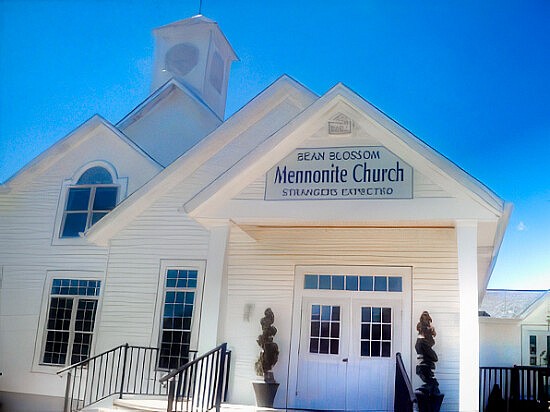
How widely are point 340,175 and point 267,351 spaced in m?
1.93

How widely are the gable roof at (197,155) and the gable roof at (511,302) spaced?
2862mm

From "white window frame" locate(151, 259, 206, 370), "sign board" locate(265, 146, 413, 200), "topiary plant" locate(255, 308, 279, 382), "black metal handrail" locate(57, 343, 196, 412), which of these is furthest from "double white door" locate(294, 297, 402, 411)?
"black metal handrail" locate(57, 343, 196, 412)

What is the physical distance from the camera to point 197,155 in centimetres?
710

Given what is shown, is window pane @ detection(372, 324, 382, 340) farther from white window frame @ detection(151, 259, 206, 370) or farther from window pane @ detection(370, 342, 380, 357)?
white window frame @ detection(151, 259, 206, 370)

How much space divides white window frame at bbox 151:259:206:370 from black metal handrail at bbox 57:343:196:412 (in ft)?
0.68

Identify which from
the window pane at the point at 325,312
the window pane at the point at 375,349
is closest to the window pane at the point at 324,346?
the window pane at the point at 325,312

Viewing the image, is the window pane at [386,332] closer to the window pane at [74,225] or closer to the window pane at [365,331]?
the window pane at [365,331]

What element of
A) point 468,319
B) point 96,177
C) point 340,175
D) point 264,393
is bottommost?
point 264,393

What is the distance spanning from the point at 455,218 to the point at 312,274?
1.74 meters

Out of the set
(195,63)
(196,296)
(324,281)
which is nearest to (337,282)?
(324,281)

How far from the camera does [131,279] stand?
270 inches

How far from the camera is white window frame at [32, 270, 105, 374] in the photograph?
259 inches

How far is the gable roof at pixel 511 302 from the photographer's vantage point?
Answer: 506 centimetres

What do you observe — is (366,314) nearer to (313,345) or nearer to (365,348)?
(365,348)
